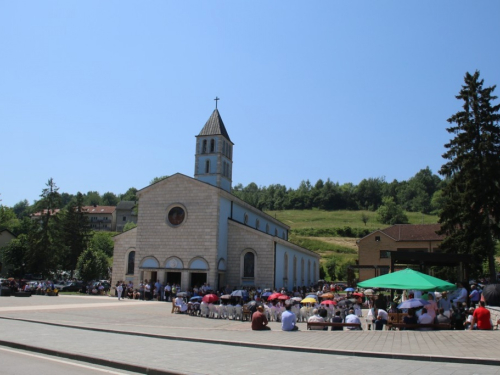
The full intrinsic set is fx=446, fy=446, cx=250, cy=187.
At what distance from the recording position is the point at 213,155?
43469 mm

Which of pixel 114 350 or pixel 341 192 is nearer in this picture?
pixel 114 350

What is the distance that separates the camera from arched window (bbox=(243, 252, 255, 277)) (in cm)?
3675

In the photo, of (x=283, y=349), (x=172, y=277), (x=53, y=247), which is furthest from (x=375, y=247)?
(x=283, y=349)

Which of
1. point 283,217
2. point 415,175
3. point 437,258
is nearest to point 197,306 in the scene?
point 437,258

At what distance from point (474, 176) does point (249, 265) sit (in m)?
18.2

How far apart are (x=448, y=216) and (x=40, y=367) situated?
98.8ft

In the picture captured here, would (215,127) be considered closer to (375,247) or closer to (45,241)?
(45,241)

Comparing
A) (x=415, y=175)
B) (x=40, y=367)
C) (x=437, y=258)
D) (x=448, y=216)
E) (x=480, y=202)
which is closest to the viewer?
(x=40, y=367)

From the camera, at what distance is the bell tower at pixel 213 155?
43125 mm

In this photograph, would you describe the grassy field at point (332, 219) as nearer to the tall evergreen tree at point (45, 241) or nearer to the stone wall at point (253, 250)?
the tall evergreen tree at point (45, 241)

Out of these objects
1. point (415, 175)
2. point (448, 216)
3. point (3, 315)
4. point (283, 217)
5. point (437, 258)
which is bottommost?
point (3, 315)

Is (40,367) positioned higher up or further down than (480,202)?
further down

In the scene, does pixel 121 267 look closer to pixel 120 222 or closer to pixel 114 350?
pixel 114 350

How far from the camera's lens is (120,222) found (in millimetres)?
137625
